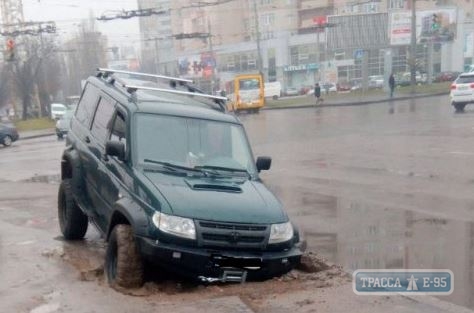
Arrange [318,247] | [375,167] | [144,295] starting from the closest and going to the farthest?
[144,295]
[318,247]
[375,167]

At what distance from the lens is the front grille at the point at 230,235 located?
616 cm

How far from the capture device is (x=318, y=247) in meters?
8.70

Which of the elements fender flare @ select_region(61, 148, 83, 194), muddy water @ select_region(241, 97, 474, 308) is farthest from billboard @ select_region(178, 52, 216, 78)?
fender flare @ select_region(61, 148, 83, 194)

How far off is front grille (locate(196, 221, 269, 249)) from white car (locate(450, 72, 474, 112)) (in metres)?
28.1

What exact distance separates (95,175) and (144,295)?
210 centimetres

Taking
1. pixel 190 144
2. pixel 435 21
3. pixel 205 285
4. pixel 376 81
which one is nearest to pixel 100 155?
pixel 190 144

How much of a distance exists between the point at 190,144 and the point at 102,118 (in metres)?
1.51

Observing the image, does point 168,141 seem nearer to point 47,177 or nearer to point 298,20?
point 47,177

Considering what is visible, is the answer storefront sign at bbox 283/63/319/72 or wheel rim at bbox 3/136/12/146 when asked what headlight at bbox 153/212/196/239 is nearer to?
wheel rim at bbox 3/136/12/146

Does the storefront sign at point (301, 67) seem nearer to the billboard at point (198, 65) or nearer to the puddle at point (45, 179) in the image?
the billboard at point (198, 65)

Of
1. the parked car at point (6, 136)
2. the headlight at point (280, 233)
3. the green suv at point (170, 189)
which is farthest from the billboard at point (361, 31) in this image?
the headlight at point (280, 233)

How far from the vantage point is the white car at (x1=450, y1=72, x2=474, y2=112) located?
32.3 metres

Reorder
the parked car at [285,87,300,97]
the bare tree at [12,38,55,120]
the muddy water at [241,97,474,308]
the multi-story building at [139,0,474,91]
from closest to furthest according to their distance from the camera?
the muddy water at [241,97,474,308], the bare tree at [12,38,55,120], the multi-story building at [139,0,474,91], the parked car at [285,87,300,97]

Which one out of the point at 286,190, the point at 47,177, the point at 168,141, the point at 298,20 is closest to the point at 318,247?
the point at 168,141
